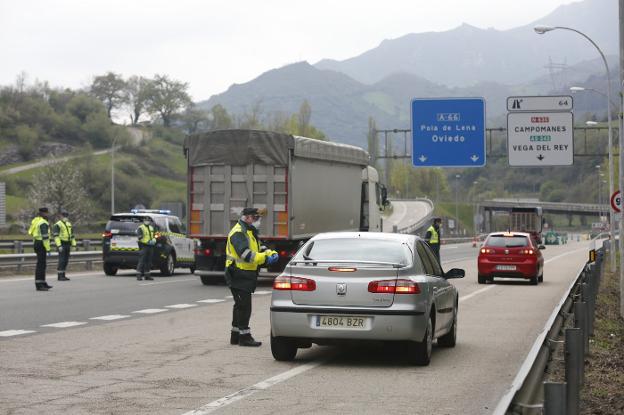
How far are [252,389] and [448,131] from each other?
110ft

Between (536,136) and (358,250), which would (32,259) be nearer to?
(536,136)

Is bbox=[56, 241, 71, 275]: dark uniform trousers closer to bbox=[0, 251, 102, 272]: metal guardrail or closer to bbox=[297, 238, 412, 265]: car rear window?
bbox=[0, 251, 102, 272]: metal guardrail

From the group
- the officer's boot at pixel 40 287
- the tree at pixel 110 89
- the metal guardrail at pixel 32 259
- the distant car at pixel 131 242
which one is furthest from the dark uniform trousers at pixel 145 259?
the tree at pixel 110 89

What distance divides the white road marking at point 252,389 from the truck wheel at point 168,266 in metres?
22.3

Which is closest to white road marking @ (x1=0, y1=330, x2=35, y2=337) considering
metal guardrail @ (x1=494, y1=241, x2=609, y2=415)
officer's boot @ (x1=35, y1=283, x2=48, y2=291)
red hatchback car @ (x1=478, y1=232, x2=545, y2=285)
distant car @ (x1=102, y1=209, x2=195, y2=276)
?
metal guardrail @ (x1=494, y1=241, x2=609, y2=415)

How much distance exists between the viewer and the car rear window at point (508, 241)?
32.3 meters

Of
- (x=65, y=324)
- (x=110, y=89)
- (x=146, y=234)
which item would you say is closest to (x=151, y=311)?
(x=65, y=324)

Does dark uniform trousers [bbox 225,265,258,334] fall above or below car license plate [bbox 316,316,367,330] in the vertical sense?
above

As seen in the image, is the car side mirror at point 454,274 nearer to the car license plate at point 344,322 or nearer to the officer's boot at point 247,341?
the car license plate at point 344,322

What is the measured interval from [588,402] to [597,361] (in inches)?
146

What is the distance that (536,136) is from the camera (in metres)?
37.2

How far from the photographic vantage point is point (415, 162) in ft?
142

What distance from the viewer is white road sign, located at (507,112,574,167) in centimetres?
3700

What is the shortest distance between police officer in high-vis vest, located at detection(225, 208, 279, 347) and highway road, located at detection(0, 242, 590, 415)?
1.37 ft
